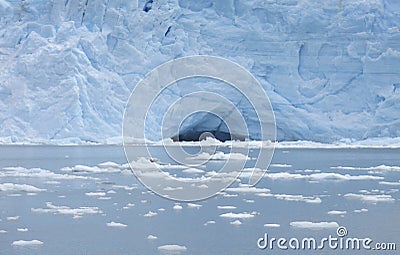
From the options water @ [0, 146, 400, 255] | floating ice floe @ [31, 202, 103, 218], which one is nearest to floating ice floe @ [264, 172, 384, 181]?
water @ [0, 146, 400, 255]

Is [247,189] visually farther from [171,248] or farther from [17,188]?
[171,248]

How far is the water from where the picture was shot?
4824 mm

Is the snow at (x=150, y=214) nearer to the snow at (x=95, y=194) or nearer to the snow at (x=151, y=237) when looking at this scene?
the snow at (x=151, y=237)

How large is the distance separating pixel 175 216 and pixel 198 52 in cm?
1090

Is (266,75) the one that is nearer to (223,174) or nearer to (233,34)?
(233,34)

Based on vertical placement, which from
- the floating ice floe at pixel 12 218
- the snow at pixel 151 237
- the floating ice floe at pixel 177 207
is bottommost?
the snow at pixel 151 237

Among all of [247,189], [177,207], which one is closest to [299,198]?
[247,189]

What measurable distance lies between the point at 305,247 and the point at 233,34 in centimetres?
1257

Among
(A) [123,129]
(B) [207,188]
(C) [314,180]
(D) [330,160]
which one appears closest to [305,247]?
(B) [207,188]

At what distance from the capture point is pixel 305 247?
187 inches

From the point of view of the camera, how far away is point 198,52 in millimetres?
16594

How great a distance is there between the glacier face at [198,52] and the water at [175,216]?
6.20 m

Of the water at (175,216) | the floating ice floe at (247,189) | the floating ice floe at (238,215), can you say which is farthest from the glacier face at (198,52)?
the floating ice floe at (238,215)

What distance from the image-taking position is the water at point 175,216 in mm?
4824
